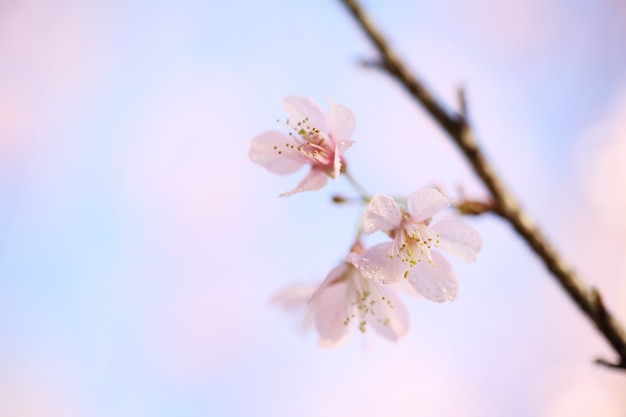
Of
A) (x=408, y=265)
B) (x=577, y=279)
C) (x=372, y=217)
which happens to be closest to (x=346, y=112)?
(x=372, y=217)

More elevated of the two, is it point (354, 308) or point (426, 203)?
point (426, 203)

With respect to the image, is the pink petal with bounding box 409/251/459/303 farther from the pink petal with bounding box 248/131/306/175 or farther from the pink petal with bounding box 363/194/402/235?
the pink petal with bounding box 248/131/306/175

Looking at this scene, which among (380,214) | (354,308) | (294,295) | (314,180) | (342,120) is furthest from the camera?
(294,295)

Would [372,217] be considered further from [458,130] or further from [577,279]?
→ [577,279]

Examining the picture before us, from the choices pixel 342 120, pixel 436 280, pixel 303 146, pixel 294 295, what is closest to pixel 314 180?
pixel 303 146

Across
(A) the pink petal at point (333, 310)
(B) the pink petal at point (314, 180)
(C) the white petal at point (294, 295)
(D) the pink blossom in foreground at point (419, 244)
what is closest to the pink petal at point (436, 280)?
(D) the pink blossom in foreground at point (419, 244)

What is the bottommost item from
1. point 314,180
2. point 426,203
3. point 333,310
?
point 333,310

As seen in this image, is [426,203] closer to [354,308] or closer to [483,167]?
[483,167]

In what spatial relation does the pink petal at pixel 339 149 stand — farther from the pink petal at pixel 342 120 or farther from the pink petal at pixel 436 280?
the pink petal at pixel 436 280
